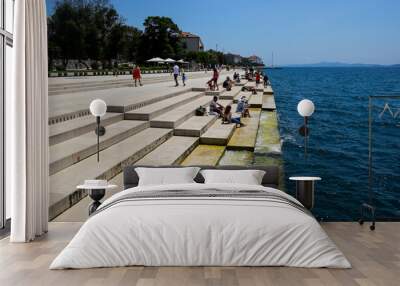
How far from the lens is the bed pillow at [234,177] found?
4.88 m

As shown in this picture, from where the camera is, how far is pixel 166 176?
4.94 meters

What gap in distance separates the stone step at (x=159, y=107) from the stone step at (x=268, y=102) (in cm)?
103

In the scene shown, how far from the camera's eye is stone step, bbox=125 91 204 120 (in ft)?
24.9

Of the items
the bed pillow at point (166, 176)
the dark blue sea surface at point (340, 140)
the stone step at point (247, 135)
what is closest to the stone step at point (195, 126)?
the stone step at point (247, 135)

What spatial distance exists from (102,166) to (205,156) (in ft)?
4.65

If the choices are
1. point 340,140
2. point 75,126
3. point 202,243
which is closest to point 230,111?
point 340,140

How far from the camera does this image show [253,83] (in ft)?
27.2

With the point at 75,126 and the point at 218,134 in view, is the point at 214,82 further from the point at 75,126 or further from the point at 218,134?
the point at 75,126

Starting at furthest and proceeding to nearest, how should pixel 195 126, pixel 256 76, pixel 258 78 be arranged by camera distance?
pixel 258 78 → pixel 256 76 → pixel 195 126

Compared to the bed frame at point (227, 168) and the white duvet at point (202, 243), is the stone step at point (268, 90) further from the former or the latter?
the white duvet at point (202, 243)

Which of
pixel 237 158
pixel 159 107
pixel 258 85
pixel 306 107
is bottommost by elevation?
pixel 237 158

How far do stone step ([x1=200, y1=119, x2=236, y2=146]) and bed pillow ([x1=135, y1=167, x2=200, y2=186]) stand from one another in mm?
1981

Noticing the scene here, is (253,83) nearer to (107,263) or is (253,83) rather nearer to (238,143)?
(238,143)

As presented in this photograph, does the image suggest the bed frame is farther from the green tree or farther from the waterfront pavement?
the green tree
